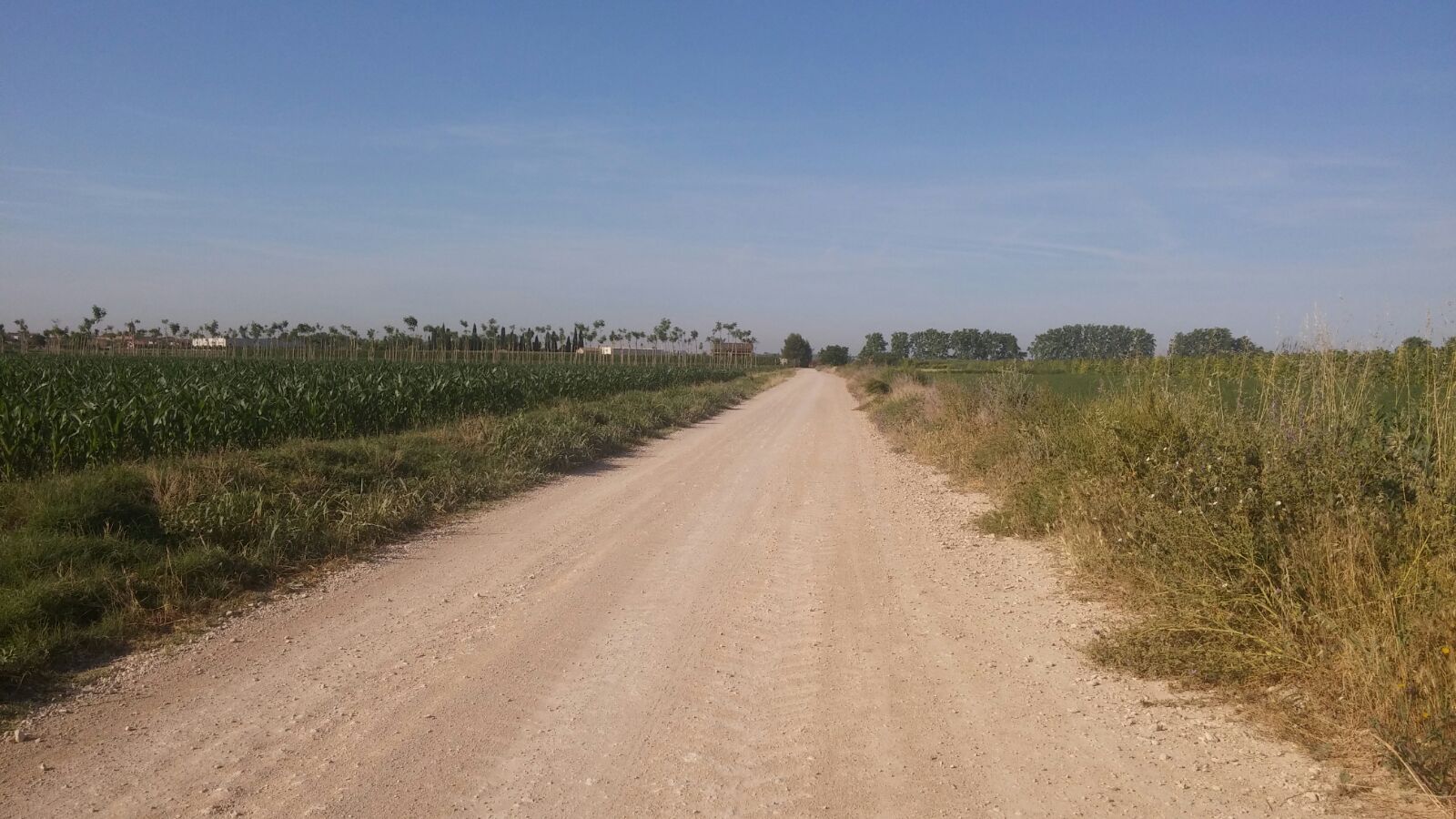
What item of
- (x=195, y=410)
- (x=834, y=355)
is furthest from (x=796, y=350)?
(x=195, y=410)

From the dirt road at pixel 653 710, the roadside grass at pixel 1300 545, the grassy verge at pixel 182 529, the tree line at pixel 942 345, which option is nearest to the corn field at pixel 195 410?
the grassy verge at pixel 182 529

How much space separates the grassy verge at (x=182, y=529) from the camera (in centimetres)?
582

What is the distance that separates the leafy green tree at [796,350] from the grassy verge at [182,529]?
17238 centimetres

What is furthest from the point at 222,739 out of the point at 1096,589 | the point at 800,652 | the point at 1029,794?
the point at 1096,589

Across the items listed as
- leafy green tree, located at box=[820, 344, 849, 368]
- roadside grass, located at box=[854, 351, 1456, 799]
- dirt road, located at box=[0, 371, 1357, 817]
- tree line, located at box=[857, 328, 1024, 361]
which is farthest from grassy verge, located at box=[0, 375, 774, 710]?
leafy green tree, located at box=[820, 344, 849, 368]

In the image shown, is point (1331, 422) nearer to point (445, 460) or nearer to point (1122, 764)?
point (1122, 764)

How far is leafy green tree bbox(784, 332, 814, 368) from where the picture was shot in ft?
611

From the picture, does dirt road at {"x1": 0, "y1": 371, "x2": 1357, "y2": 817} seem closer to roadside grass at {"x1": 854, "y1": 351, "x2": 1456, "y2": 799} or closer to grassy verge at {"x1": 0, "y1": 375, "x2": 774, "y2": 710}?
roadside grass at {"x1": 854, "y1": 351, "x2": 1456, "y2": 799}

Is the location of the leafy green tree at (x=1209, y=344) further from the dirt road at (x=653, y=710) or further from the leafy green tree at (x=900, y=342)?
the leafy green tree at (x=900, y=342)

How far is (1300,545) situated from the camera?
17.6ft

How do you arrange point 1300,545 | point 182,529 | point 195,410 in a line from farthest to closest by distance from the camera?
point 195,410 → point 182,529 → point 1300,545

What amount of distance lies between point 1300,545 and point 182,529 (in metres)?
8.57

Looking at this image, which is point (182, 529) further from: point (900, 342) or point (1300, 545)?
point (900, 342)

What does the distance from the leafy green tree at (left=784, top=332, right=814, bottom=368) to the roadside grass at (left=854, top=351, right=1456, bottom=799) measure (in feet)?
576
